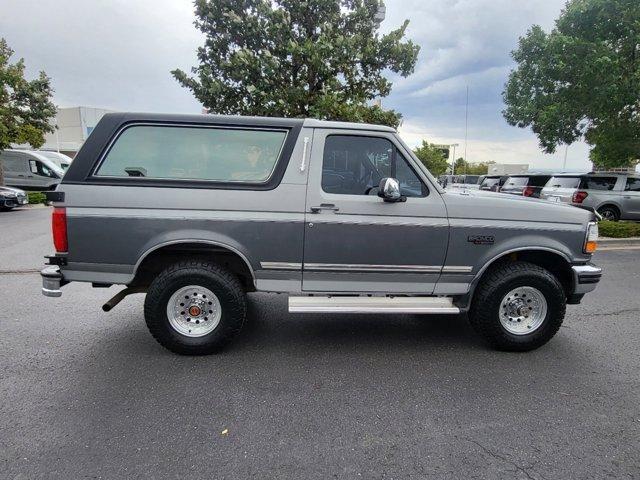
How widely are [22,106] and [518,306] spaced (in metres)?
22.1

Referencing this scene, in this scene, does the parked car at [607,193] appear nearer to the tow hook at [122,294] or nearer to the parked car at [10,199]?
the tow hook at [122,294]

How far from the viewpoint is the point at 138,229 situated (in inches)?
138

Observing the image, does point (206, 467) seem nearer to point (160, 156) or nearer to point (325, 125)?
point (160, 156)

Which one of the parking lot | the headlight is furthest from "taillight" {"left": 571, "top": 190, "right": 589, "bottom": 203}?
the headlight

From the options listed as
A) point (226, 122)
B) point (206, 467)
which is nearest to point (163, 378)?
point (206, 467)

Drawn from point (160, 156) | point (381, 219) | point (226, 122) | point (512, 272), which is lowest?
point (512, 272)

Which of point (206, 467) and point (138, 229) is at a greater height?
point (138, 229)

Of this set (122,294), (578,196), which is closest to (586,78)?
(578,196)

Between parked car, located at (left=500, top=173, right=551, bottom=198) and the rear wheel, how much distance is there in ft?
6.20

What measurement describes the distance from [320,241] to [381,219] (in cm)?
59

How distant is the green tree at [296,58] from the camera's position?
390 inches

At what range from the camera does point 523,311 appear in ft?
13.0

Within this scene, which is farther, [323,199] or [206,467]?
[323,199]

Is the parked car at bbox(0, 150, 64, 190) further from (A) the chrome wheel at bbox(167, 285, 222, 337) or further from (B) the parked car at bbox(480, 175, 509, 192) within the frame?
(A) the chrome wheel at bbox(167, 285, 222, 337)
